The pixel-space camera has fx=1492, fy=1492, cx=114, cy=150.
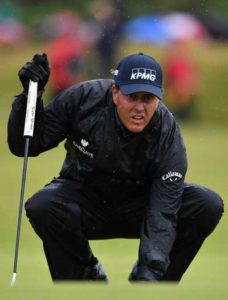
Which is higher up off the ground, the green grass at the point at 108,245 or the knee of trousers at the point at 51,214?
the knee of trousers at the point at 51,214

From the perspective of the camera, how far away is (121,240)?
55.4ft

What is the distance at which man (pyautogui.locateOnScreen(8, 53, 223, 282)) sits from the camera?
1013 centimetres

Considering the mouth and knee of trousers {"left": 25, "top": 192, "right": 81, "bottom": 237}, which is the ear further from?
knee of trousers {"left": 25, "top": 192, "right": 81, "bottom": 237}

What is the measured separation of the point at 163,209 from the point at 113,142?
578 millimetres

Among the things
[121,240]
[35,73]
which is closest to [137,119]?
[35,73]

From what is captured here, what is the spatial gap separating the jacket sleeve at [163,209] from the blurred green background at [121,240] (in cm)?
27

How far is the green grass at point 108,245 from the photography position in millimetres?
8242

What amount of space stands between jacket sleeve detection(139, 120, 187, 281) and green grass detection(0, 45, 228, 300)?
275mm

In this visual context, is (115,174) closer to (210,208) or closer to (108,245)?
(210,208)

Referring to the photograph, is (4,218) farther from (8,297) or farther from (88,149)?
(8,297)

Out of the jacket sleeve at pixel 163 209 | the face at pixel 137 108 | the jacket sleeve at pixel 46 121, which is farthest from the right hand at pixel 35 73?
the jacket sleeve at pixel 163 209

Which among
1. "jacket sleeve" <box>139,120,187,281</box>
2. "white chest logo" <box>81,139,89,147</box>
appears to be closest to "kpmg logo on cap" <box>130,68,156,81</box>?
"jacket sleeve" <box>139,120,187,281</box>

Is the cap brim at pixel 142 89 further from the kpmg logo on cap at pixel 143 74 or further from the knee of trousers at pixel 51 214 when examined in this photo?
the knee of trousers at pixel 51 214

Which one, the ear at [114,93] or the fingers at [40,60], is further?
the fingers at [40,60]
